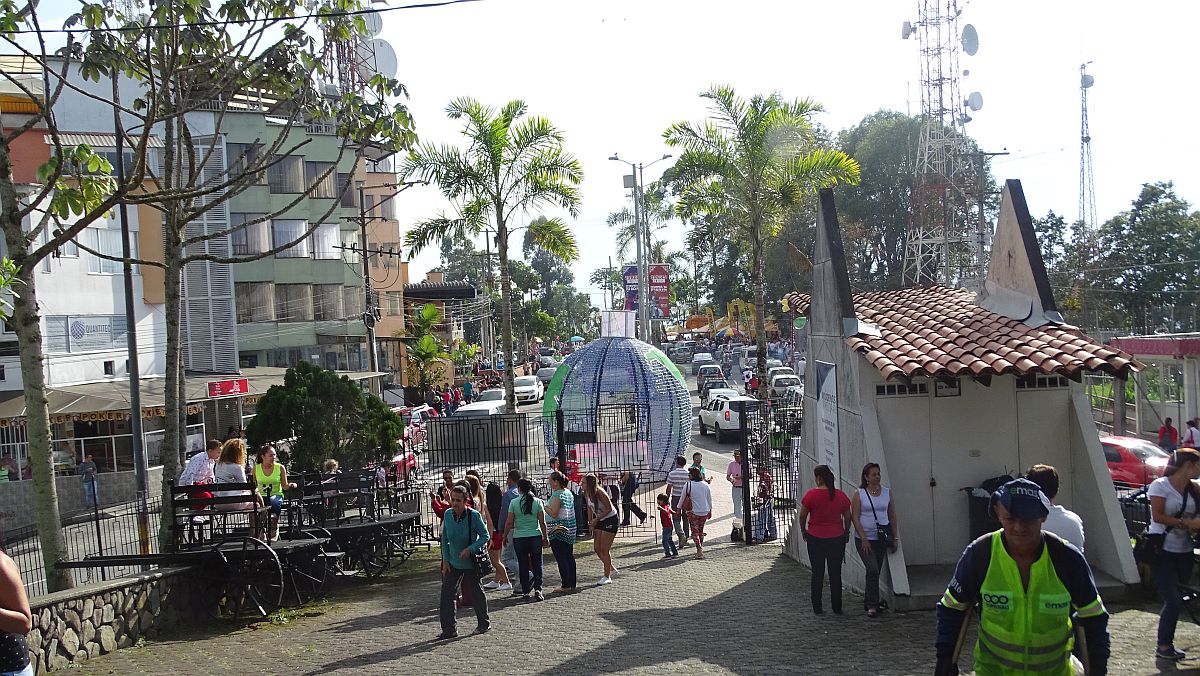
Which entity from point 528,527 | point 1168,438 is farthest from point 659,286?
point 528,527

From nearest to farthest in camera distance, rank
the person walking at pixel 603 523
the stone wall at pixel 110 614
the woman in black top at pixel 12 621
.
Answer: the woman in black top at pixel 12 621 < the stone wall at pixel 110 614 < the person walking at pixel 603 523

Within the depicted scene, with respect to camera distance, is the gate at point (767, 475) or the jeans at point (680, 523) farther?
the gate at point (767, 475)

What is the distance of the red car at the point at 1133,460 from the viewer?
19406mm

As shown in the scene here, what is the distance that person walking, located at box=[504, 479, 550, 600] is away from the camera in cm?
1149

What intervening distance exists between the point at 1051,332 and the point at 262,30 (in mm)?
8662

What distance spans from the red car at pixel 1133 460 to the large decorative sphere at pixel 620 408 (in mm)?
8074

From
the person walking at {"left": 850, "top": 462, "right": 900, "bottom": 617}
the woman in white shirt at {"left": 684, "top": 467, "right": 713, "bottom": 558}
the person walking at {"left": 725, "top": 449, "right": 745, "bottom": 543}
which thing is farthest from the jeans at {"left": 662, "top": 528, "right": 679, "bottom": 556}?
the person walking at {"left": 850, "top": 462, "right": 900, "bottom": 617}

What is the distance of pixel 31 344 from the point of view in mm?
10078

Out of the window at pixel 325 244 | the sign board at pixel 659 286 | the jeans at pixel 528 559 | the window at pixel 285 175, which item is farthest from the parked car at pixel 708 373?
the jeans at pixel 528 559

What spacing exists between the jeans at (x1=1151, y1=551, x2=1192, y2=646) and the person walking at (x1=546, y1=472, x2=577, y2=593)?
6102mm

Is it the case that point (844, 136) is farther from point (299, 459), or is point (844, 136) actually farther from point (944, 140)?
point (299, 459)

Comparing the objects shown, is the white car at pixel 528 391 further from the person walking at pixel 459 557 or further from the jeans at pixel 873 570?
the jeans at pixel 873 570

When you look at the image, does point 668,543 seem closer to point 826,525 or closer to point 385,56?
point 826,525

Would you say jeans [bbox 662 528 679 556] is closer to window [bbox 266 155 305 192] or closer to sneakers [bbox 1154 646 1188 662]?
sneakers [bbox 1154 646 1188 662]
